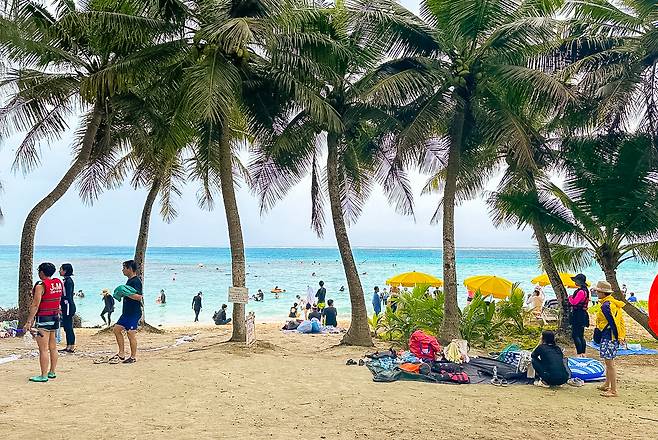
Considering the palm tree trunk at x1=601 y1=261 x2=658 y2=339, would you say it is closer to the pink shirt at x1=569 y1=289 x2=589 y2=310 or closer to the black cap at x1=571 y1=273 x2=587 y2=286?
the pink shirt at x1=569 y1=289 x2=589 y2=310

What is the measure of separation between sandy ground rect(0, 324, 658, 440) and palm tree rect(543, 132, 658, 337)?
3740 millimetres

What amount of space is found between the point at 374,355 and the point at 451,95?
5.87 metres

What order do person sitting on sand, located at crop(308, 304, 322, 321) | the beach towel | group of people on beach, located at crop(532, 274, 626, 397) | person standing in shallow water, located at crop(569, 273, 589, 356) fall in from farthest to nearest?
1. person sitting on sand, located at crop(308, 304, 322, 321)
2. person standing in shallow water, located at crop(569, 273, 589, 356)
3. the beach towel
4. group of people on beach, located at crop(532, 274, 626, 397)

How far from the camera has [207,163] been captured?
13.1 meters

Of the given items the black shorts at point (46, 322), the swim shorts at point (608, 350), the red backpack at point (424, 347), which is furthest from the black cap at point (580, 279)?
the black shorts at point (46, 322)

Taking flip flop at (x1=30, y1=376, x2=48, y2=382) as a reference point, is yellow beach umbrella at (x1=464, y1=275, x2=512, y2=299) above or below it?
above

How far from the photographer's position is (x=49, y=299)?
750cm

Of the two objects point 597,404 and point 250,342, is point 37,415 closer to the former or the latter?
point 250,342

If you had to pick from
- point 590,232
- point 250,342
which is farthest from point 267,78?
point 590,232

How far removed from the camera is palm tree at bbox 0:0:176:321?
1110cm

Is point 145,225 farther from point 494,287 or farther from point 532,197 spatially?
point 494,287

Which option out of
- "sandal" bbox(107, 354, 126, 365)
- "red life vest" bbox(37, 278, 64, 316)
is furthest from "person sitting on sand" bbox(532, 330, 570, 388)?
"red life vest" bbox(37, 278, 64, 316)

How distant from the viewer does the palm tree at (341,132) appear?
1191 cm

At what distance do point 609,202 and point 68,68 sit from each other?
1266 centimetres
